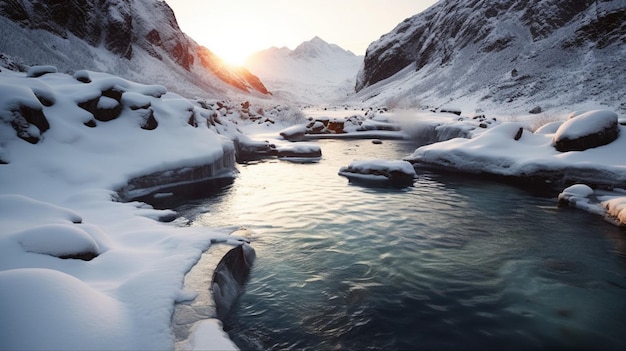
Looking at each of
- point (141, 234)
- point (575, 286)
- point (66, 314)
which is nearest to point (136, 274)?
point (66, 314)

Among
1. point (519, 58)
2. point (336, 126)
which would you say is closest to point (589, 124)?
point (336, 126)

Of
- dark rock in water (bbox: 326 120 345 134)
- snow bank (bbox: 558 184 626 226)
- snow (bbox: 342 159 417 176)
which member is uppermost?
dark rock in water (bbox: 326 120 345 134)

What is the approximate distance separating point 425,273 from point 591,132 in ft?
32.7

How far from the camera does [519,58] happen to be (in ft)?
161

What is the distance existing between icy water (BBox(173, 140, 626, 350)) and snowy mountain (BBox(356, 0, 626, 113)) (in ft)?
81.3

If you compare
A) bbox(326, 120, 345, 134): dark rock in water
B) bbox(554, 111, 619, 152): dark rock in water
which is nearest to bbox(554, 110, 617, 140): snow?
bbox(554, 111, 619, 152): dark rock in water

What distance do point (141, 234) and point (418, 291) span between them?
4924 mm

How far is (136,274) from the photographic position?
458 cm

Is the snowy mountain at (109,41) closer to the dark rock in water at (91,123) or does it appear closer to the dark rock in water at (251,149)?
the dark rock in water at (251,149)

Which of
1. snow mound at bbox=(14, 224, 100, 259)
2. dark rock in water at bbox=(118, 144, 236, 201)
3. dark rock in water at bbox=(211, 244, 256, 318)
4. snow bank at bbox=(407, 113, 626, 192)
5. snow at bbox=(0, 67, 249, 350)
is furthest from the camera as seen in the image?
snow bank at bbox=(407, 113, 626, 192)

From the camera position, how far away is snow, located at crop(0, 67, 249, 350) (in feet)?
10.1

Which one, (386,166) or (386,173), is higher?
(386,166)

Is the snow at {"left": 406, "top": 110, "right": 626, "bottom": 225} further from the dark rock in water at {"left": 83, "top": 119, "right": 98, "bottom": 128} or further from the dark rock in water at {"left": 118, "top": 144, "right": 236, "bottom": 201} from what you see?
the dark rock in water at {"left": 83, "top": 119, "right": 98, "bottom": 128}

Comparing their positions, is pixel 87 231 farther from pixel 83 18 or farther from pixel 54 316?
pixel 83 18
